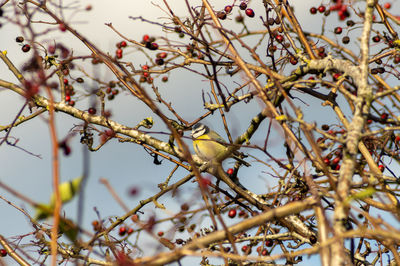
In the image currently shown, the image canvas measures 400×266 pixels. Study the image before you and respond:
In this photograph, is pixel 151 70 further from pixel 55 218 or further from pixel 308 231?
pixel 55 218

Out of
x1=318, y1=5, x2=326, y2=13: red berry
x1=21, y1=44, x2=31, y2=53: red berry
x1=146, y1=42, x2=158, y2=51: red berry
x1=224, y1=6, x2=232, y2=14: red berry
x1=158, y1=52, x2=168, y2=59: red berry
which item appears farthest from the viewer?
x1=21, y1=44, x2=31, y2=53: red berry

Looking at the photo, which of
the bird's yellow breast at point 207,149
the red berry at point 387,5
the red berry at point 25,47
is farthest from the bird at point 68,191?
the bird's yellow breast at point 207,149

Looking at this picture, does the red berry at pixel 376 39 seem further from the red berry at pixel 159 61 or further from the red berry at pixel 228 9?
the red berry at pixel 159 61

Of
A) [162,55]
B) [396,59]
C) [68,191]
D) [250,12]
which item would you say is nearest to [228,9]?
[250,12]

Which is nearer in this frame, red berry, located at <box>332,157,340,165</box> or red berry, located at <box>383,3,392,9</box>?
red berry, located at <box>332,157,340,165</box>

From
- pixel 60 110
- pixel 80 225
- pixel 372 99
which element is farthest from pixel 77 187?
pixel 60 110

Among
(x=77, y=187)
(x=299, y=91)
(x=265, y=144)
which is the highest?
(x=299, y=91)

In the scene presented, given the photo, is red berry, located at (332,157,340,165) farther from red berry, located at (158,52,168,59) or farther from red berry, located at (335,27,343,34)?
red berry, located at (158,52,168,59)

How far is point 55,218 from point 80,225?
3.4 inches

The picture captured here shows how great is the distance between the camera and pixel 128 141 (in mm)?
4340

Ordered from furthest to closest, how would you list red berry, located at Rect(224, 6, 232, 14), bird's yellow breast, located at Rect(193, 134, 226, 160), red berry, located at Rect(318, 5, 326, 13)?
bird's yellow breast, located at Rect(193, 134, 226, 160) < red berry, located at Rect(318, 5, 326, 13) < red berry, located at Rect(224, 6, 232, 14)

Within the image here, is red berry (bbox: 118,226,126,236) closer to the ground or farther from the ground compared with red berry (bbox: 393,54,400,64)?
closer to the ground

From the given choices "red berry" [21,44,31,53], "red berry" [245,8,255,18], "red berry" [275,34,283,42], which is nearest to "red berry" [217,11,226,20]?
"red berry" [245,8,255,18]

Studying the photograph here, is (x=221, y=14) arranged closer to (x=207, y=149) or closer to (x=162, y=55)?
(x=162, y=55)
